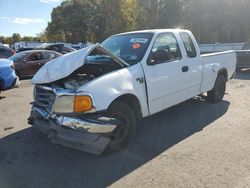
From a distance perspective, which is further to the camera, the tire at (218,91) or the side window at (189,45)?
the tire at (218,91)

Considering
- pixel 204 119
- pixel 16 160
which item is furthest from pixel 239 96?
pixel 16 160

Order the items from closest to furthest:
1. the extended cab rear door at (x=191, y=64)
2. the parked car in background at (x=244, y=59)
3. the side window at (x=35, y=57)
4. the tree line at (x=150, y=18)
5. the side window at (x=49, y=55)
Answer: the extended cab rear door at (x=191, y=64)
the parked car in background at (x=244, y=59)
the side window at (x=35, y=57)
the side window at (x=49, y=55)
the tree line at (x=150, y=18)

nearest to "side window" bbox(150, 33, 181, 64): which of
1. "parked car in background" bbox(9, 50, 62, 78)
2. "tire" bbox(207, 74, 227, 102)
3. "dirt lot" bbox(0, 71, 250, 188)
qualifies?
"dirt lot" bbox(0, 71, 250, 188)

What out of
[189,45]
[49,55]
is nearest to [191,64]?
[189,45]

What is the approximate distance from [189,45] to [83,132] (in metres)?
3.39

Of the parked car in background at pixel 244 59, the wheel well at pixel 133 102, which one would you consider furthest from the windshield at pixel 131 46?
the parked car in background at pixel 244 59

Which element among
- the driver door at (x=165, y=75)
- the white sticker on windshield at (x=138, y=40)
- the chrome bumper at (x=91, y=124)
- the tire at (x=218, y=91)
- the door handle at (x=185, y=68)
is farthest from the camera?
the tire at (x=218, y=91)

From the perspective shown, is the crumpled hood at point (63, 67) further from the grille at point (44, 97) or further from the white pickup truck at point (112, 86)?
the grille at point (44, 97)

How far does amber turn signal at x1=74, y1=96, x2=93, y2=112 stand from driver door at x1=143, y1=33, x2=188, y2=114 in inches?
50.9

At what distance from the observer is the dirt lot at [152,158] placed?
387 centimetres

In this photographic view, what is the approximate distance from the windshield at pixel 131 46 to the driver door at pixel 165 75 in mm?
172

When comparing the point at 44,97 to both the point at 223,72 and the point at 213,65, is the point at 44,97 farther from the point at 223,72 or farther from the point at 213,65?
the point at 223,72

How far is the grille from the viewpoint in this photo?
4537mm

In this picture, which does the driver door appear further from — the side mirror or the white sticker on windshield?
the white sticker on windshield
